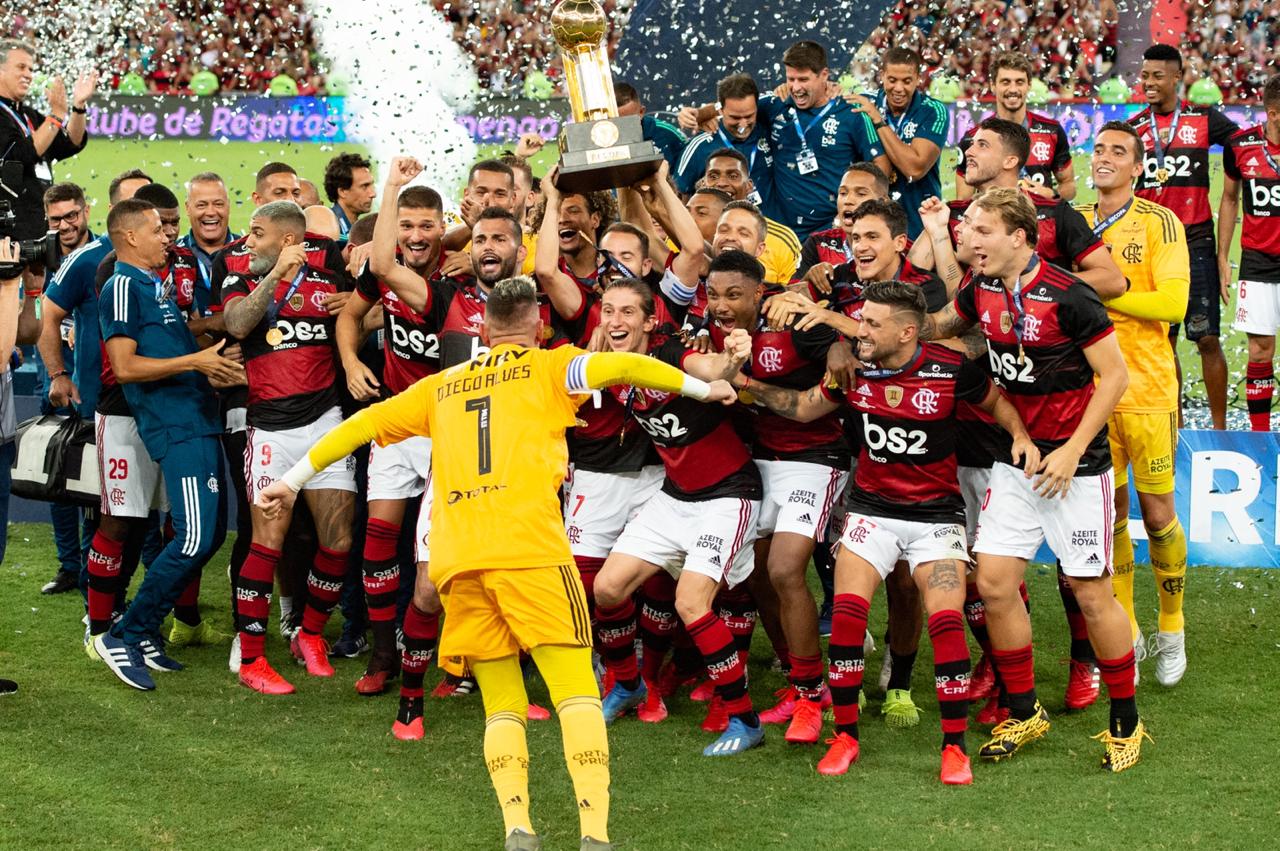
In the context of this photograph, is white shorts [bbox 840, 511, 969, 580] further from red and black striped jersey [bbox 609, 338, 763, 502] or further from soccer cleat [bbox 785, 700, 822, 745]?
soccer cleat [bbox 785, 700, 822, 745]

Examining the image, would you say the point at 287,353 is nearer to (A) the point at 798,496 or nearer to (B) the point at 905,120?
(A) the point at 798,496

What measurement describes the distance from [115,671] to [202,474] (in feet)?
3.06

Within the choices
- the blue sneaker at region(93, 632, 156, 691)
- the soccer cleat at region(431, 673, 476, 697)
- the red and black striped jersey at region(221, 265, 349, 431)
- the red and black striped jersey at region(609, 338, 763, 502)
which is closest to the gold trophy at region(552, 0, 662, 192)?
the red and black striped jersey at region(609, 338, 763, 502)

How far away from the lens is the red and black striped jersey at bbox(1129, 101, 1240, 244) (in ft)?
29.5

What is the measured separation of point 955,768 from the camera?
5219 mm

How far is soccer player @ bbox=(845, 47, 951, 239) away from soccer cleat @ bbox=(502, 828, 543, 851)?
4625 mm

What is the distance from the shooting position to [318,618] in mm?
6711

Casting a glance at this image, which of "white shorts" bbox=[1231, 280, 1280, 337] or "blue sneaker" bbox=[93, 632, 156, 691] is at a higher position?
"white shorts" bbox=[1231, 280, 1280, 337]

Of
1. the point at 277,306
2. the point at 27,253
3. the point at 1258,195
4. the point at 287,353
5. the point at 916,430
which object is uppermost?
the point at 27,253

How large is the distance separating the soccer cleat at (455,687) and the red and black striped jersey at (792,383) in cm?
165

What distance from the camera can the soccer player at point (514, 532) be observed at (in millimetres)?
4469

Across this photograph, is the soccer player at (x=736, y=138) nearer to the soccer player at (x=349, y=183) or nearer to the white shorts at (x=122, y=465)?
the soccer player at (x=349, y=183)

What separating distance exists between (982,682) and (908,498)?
3.92 feet

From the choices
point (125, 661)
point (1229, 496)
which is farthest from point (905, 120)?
point (125, 661)
